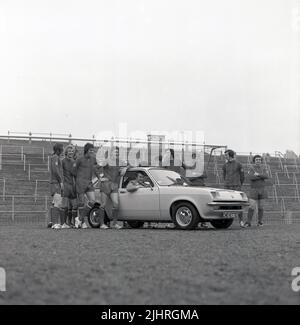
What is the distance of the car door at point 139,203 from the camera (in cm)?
1488

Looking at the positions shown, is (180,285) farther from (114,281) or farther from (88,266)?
(88,266)

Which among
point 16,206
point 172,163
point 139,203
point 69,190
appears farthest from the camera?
point 16,206

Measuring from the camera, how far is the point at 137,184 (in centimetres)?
1534

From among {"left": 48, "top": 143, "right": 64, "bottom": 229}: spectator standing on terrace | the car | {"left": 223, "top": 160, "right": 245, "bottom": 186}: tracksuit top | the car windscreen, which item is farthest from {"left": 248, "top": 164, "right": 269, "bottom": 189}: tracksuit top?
{"left": 48, "top": 143, "right": 64, "bottom": 229}: spectator standing on terrace

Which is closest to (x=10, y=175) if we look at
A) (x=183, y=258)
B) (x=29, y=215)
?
(x=29, y=215)

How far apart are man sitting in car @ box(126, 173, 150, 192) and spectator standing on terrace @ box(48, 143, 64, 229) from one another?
4.94ft

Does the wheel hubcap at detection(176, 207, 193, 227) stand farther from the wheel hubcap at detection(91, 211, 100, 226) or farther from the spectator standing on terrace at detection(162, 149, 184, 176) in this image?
the spectator standing on terrace at detection(162, 149, 184, 176)

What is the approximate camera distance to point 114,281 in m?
6.03

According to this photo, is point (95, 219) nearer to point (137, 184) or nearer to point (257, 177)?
point (137, 184)

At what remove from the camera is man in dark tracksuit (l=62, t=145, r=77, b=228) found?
50.1 ft

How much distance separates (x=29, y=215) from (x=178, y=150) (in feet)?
52.3

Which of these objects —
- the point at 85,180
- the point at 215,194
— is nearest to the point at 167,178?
the point at 215,194

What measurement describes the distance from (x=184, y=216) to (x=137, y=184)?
4.97ft
